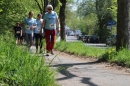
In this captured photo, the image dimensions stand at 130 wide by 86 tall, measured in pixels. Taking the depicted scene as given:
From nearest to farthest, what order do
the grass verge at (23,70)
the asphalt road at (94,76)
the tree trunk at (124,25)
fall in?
the grass verge at (23,70) < the asphalt road at (94,76) < the tree trunk at (124,25)

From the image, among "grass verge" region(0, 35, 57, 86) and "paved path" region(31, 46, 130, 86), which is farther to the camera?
"paved path" region(31, 46, 130, 86)

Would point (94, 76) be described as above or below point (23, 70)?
below

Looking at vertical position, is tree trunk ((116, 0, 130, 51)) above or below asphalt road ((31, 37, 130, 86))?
above

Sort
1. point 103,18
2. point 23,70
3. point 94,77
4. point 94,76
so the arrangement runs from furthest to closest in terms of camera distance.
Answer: point 103,18 → point 94,76 → point 94,77 → point 23,70

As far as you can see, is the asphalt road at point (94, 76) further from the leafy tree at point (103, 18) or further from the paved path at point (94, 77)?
the leafy tree at point (103, 18)

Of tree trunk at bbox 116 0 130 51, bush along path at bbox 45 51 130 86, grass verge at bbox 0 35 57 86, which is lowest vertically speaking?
bush along path at bbox 45 51 130 86

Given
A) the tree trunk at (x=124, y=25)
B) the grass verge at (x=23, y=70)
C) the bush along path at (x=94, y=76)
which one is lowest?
the bush along path at (x=94, y=76)

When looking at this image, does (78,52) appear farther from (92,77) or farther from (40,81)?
(40,81)

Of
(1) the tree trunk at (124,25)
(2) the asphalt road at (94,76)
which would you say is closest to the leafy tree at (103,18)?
(1) the tree trunk at (124,25)

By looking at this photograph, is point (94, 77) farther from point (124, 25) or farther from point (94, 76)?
point (124, 25)

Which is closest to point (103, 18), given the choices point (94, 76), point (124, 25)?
point (124, 25)

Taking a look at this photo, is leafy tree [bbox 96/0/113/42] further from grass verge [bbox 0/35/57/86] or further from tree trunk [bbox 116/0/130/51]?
grass verge [bbox 0/35/57/86]

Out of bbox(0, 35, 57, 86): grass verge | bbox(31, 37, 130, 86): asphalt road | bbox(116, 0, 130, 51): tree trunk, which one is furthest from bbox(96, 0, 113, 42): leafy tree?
bbox(0, 35, 57, 86): grass verge

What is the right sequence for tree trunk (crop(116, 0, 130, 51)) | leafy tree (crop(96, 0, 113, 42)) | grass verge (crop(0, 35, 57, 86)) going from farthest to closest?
leafy tree (crop(96, 0, 113, 42))
tree trunk (crop(116, 0, 130, 51))
grass verge (crop(0, 35, 57, 86))
